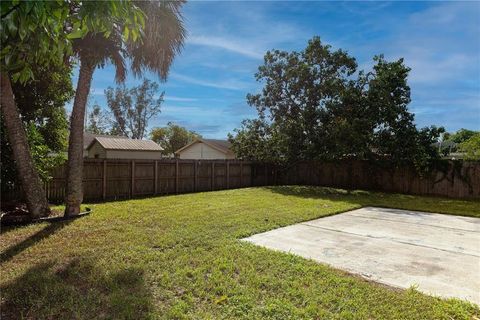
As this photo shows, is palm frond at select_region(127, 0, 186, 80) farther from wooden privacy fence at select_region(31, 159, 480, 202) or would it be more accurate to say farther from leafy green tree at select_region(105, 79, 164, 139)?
leafy green tree at select_region(105, 79, 164, 139)

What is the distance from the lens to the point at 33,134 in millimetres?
7797

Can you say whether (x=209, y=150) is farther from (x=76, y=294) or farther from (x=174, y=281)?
(x=76, y=294)

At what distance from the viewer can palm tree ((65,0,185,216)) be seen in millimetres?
7039

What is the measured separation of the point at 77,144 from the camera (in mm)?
7551

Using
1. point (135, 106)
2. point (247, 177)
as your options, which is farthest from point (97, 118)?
point (247, 177)

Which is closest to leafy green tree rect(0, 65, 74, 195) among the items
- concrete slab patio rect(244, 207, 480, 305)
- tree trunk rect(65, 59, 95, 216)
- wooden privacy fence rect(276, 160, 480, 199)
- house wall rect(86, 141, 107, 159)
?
tree trunk rect(65, 59, 95, 216)

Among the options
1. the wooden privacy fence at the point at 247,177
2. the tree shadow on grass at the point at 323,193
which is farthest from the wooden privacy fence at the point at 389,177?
the tree shadow on grass at the point at 323,193

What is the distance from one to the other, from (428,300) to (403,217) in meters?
6.10

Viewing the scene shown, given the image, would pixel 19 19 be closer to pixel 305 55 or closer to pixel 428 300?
pixel 428 300

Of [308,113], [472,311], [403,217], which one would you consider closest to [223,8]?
[472,311]

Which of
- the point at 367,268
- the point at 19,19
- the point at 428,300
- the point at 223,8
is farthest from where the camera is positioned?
the point at 223,8

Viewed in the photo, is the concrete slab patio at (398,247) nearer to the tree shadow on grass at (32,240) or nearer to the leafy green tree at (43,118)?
the tree shadow on grass at (32,240)

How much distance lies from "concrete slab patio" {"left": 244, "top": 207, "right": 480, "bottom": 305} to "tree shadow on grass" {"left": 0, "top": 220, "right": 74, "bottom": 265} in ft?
12.3

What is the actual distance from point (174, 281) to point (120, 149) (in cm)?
2146
